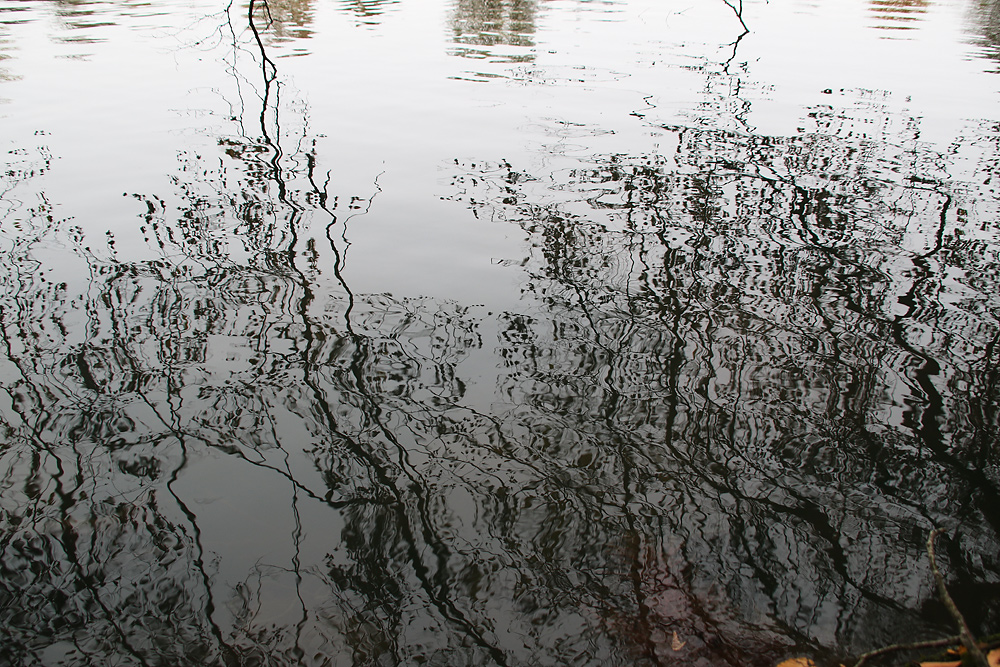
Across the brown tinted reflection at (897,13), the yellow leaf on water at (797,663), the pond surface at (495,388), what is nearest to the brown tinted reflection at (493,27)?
the pond surface at (495,388)

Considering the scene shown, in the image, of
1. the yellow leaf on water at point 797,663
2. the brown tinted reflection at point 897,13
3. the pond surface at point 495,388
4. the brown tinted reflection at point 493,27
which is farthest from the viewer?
the brown tinted reflection at point 897,13

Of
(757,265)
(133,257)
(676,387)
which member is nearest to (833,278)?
(757,265)

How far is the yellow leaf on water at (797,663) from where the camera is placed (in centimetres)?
304

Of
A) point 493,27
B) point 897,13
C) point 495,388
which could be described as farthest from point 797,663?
point 897,13

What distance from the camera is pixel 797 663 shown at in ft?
10.00

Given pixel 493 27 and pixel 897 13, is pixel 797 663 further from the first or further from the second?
pixel 897 13

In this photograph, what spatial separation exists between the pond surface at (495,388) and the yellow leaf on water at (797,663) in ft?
0.15

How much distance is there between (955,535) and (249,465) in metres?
4.10

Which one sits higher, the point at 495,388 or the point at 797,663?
the point at 495,388

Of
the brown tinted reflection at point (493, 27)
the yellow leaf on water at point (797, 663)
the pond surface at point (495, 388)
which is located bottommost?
the yellow leaf on water at point (797, 663)

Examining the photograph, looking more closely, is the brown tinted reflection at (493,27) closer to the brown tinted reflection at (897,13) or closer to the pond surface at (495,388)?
the pond surface at (495,388)

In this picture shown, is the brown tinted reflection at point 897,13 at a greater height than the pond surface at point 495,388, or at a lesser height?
greater

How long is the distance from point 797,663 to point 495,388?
2520mm

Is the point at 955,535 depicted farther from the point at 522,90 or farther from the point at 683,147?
the point at 522,90
